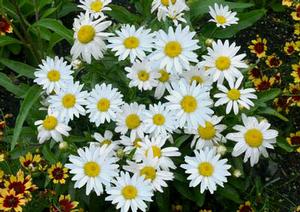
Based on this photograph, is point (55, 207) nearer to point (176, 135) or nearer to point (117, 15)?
point (176, 135)

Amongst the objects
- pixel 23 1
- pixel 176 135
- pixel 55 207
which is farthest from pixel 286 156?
pixel 23 1

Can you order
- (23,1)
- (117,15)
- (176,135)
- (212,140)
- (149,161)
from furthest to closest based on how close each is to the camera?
(23,1)
(117,15)
(176,135)
(212,140)
(149,161)

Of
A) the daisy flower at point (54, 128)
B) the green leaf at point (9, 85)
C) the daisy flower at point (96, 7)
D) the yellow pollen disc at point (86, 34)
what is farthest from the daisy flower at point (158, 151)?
the green leaf at point (9, 85)

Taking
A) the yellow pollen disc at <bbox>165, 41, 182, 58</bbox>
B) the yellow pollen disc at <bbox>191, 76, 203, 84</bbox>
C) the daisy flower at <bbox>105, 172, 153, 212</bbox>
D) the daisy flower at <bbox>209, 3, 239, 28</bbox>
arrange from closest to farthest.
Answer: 1. the daisy flower at <bbox>105, 172, 153, 212</bbox>
2. the yellow pollen disc at <bbox>165, 41, 182, 58</bbox>
3. the yellow pollen disc at <bbox>191, 76, 203, 84</bbox>
4. the daisy flower at <bbox>209, 3, 239, 28</bbox>

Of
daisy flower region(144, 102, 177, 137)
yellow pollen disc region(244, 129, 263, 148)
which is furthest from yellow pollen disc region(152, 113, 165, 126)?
yellow pollen disc region(244, 129, 263, 148)

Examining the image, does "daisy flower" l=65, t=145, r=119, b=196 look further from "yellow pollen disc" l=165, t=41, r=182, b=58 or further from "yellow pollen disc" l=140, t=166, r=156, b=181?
"yellow pollen disc" l=165, t=41, r=182, b=58

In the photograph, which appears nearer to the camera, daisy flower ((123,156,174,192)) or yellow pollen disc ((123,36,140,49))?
daisy flower ((123,156,174,192))
